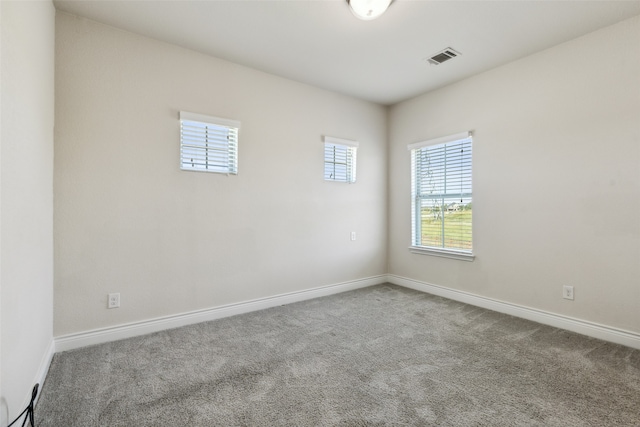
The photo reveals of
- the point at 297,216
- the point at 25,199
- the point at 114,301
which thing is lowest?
the point at 114,301

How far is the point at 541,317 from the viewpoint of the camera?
2.92 metres

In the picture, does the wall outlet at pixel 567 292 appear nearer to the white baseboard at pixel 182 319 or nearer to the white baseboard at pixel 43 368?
the white baseboard at pixel 182 319

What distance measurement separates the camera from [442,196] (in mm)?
3830

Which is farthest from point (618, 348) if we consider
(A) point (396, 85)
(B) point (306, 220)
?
(A) point (396, 85)

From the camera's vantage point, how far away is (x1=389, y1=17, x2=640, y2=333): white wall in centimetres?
246

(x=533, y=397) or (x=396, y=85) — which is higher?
(x=396, y=85)

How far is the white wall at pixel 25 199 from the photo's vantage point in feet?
4.22

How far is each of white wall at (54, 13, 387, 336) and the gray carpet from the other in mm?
481

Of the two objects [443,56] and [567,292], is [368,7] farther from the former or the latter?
[567,292]

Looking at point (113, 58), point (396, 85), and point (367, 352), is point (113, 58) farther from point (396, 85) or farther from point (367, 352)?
point (367, 352)

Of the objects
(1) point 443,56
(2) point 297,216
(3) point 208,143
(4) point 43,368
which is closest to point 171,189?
(3) point 208,143

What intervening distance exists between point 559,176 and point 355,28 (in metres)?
2.36

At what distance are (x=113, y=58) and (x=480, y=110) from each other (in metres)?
3.74

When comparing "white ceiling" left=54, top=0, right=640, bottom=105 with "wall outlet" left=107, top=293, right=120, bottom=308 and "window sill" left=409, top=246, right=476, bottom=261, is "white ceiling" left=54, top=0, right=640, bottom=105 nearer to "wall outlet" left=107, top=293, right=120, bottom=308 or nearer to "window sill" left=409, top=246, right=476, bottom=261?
"window sill" left=409, top=246, right=476, bottom=261
